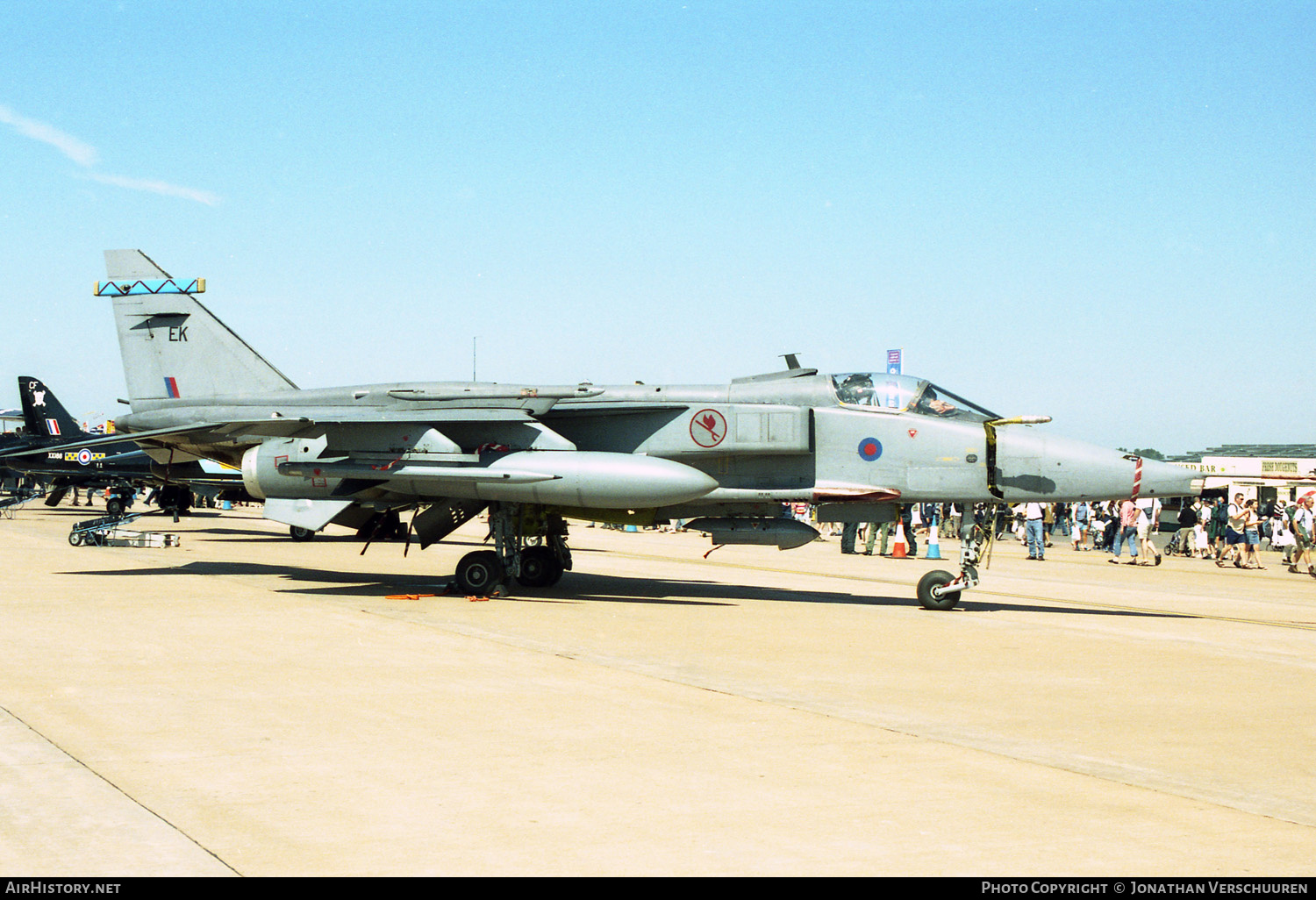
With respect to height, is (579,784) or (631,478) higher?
(631,478)

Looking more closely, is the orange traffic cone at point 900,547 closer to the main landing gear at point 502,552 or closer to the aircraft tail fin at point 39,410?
the main landing gear at point 502,552

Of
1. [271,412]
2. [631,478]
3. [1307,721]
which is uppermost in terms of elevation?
[271,412]

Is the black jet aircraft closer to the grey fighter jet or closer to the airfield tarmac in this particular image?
the grey fighter jet

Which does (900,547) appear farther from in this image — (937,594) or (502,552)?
(502,552)

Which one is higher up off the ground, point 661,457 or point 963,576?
point 661,457

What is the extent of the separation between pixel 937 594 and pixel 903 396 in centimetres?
261

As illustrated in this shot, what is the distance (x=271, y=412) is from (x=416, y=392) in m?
2.21

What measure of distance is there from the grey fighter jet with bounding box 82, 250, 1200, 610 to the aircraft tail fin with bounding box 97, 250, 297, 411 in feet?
5.52

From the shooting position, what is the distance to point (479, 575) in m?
15.3

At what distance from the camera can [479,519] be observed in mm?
50125

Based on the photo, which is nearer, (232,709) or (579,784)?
(579,784)

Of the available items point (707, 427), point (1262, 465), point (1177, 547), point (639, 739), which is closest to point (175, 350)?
point (707, 427)
